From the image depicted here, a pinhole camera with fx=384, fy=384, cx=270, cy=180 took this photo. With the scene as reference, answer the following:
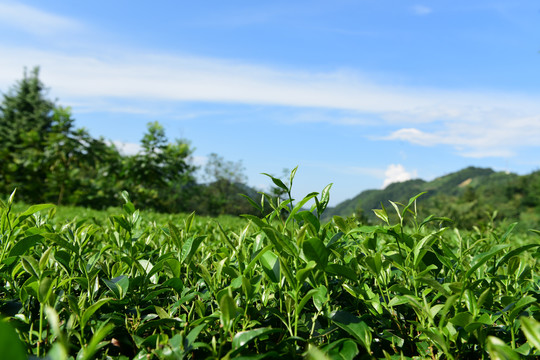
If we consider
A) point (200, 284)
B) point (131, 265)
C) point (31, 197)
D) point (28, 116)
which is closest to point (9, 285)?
point (131, 265)

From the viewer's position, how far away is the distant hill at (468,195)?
109 ft

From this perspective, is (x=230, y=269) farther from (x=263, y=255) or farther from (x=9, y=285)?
(x=9, y=285)

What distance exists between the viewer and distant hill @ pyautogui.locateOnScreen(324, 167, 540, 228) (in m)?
33.3

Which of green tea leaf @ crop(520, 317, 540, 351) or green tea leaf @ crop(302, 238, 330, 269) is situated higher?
green tea leaf @ crop(302, 238, 330, 269)

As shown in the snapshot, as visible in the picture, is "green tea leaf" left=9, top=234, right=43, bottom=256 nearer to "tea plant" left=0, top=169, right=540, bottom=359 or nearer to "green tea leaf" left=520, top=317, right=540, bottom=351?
"tea plant" left=0, top=169, right=540, bottom=359

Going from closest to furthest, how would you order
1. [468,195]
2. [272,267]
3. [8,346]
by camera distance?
1. [8,346]
2. [272,267]
3. [468,195]

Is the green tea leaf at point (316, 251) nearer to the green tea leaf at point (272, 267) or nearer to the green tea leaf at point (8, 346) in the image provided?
the green tea leaf at point (272, 267)

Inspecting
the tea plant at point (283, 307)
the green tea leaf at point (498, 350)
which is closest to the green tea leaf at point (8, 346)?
the tea plant at point (283, 307)

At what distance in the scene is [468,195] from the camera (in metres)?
39.9

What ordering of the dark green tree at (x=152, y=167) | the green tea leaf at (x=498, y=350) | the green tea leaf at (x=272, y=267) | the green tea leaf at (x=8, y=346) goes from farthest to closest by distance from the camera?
the dark green tree at (x=152, y=167) → the green tea leaf at (x=272, y=267) → the green tea leaf at (x=498, y=350) → the green tea leaf at (x=8, y=346)

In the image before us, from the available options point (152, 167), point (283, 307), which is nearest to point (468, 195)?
point (152, 167)

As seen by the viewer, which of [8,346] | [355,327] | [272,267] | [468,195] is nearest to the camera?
[8,346]


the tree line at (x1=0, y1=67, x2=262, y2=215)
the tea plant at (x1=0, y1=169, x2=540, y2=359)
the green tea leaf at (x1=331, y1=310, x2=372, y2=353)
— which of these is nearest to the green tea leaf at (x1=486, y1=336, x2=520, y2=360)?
the tea plant at (x1=0, y1=169, x2=540, y2=359)

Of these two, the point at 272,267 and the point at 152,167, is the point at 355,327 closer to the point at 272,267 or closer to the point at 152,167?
the point at 272,267
